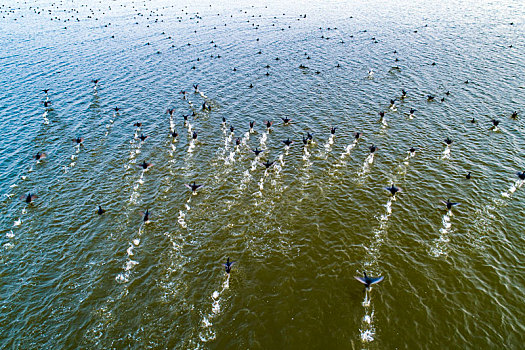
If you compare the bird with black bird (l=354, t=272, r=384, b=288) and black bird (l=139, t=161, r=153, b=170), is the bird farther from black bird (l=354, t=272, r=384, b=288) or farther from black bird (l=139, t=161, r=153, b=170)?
black bird (l=354, t=272, r=384, b=288)

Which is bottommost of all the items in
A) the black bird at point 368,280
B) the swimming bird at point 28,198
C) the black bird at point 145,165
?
the black bird at point 145,165

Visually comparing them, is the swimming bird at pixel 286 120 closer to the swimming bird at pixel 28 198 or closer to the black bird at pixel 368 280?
the black bird at pixel 368 280

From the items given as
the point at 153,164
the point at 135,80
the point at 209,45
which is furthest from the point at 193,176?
the point at 209,45

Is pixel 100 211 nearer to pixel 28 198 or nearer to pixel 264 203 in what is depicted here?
pixel 28 198

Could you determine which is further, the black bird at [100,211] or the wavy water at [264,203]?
the black bird at [100,211]

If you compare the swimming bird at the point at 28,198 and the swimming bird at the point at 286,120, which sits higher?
the swimming bird at the point at 28,198

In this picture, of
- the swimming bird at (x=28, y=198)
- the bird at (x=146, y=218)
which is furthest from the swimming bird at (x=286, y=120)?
the swimming bird at (x=28, y=198)

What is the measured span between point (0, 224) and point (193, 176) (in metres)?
16.7

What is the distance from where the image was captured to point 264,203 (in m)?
26.7

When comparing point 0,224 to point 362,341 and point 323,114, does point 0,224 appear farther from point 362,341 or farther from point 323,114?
point 323,114

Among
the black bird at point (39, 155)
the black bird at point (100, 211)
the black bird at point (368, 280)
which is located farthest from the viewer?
the black bird at point (39, 155)

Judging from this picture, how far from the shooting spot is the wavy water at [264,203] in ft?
58.5

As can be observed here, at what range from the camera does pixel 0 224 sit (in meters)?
25.0

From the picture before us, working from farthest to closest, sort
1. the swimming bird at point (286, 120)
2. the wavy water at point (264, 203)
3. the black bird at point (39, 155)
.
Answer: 1. the swimming bird at point (286, 120)
2. the black bird at point (39, 155)
3. the wavy water at point (264, 203)
